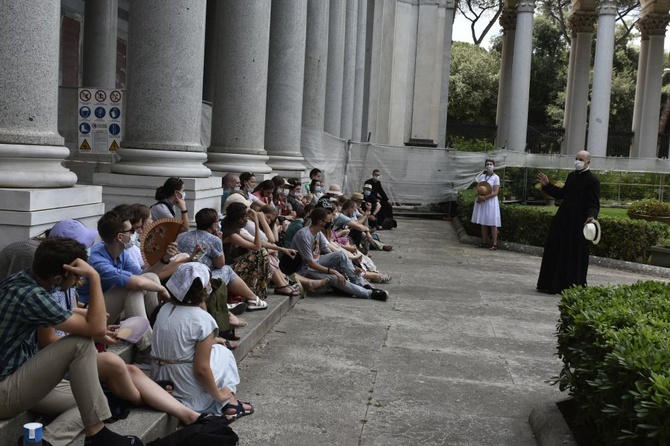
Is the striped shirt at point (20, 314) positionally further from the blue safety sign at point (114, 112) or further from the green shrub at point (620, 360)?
the blue safety sign at point (114, 112)

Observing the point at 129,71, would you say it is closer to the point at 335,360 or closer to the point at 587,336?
the point at 335,360

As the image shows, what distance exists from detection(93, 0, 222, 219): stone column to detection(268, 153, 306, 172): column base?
6.32 metres

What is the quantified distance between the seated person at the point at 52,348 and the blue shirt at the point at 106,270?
143cm

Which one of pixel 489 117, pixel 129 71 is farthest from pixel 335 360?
pixel 489 117

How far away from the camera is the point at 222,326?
743 centimetres

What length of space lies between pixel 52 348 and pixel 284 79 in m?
12.2

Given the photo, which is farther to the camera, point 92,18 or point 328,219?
point 92,18

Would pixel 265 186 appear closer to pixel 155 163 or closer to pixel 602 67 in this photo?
pixel 155 163

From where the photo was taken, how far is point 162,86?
1006 centimetres

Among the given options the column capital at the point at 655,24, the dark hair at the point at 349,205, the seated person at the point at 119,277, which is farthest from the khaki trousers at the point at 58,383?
the column capital at the point at 655,24

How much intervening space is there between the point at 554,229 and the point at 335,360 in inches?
244

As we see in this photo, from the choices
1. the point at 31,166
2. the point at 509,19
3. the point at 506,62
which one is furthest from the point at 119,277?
the point at 509,19

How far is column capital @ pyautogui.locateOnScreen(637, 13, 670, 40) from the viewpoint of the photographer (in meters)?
44.6

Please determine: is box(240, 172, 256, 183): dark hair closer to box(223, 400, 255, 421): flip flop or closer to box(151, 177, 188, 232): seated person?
box(151, 177, 188, 232): seated person
